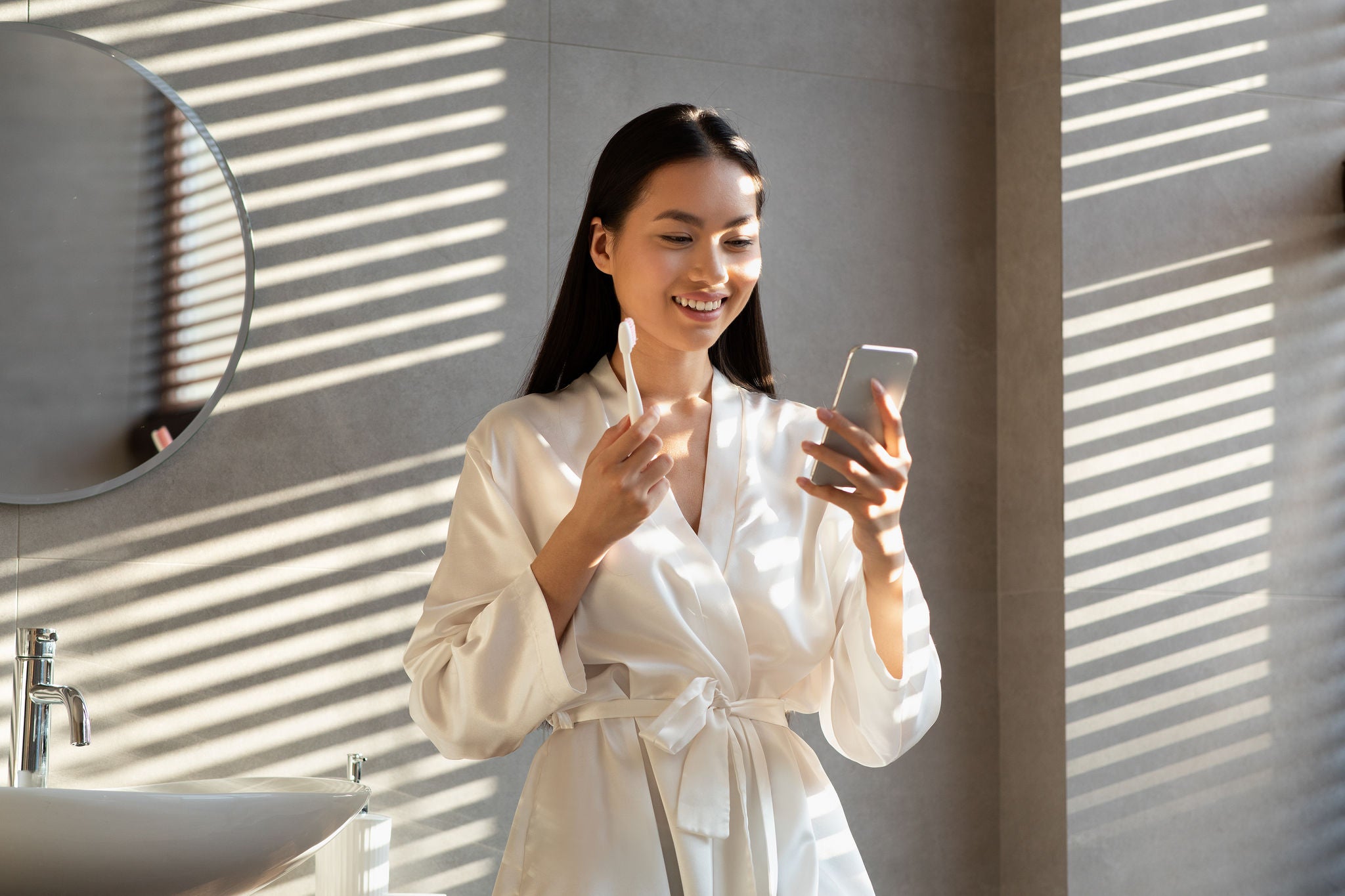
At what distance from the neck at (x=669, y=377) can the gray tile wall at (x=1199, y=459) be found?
110cm

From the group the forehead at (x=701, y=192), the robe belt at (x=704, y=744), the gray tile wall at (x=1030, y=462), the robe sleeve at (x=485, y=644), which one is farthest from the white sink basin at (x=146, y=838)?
the gray tile wall at (x=1030, y=462)

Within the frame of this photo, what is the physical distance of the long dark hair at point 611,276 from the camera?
57.7 inches

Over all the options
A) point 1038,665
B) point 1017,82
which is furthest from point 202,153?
point 1038,665

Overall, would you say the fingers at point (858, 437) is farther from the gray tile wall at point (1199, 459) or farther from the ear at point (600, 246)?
the gray tile wall at point (1199, 459)

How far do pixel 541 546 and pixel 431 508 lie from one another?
857 millimetres

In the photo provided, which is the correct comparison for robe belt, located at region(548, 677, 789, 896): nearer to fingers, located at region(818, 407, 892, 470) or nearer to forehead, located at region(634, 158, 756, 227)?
fingers, located at region(818, 407, 892, 470)

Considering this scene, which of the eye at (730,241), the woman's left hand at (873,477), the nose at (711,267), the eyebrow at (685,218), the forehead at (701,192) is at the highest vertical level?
the forehead at (701,192)

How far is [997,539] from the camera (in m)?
2.60

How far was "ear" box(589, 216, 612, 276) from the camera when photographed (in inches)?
59.7

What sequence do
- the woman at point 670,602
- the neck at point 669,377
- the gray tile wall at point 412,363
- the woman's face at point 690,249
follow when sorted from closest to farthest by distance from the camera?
the woman at point 670,602 < the woman's face at point 690,249 < the neck at point 669,377 < the gray tile wall at point 412,363

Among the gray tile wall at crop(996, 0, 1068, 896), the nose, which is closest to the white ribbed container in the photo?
the nose

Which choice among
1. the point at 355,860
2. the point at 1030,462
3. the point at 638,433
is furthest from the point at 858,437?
the point at 1030,462

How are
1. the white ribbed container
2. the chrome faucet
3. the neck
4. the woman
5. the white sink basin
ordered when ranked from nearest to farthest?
the white sink basin < the woman < the neck < the chrome faucet < the white ribbed container

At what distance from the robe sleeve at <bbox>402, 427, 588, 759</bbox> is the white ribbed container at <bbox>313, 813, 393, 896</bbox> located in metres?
0.66
